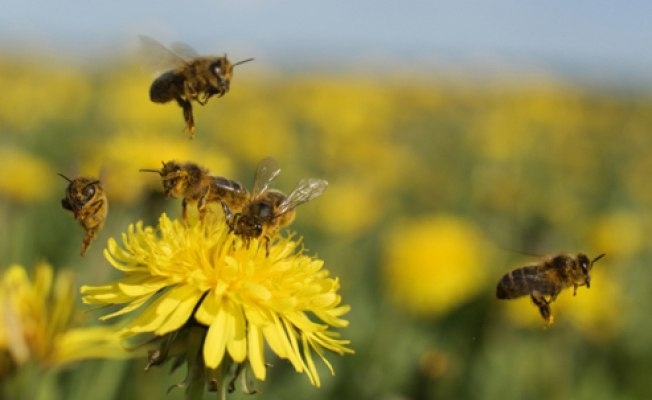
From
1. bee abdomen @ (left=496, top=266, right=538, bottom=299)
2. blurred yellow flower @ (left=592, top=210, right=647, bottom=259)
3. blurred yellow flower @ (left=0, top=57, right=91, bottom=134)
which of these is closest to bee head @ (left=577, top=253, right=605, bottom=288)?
bee abdomen @ (left=496, top=266, right=538, bottom=299)

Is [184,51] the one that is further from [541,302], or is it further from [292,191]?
[541,302]

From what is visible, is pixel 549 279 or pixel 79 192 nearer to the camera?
pixel 79 192

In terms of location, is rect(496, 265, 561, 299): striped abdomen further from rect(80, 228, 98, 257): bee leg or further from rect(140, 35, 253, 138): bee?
rect(80, 228, 98, 257): bee leg

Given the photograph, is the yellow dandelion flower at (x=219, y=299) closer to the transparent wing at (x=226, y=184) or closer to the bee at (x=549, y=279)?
the transparent wing at (x=226, y=184)

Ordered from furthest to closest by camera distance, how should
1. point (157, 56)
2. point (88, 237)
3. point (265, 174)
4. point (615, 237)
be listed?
point (615, 237) → point (157, 56) → point (265, 174) → point (88, 237)

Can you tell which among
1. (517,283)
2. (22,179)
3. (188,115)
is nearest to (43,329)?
(188,115)

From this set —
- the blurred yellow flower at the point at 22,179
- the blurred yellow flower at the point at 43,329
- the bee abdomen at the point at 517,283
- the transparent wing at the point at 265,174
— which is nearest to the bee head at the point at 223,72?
the transparent wing at the point at 265,174

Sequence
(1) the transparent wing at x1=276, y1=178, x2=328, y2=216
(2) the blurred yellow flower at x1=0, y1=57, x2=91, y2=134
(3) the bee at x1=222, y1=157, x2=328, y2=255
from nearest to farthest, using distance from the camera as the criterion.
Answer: (3) the bee at x1=222, y1=157, x2=328, y2=255 < (1) the transparent wing at x1=276, y1=178, x2=328, y2=216 < (2) the blurred yellow flower at x1=0, y1=57, x2=91, y2=134
